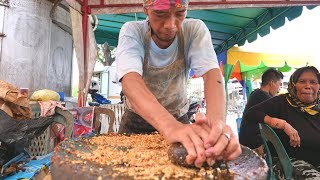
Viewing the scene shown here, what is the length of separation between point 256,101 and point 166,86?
290 centimetres

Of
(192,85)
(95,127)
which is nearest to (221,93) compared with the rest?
(95,127)

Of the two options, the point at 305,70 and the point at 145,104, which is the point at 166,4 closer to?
the point at 145,104

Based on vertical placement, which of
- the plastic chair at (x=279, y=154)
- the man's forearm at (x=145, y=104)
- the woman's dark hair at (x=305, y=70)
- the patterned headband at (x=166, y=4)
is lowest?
the plastic chair at (x=279, y=154)

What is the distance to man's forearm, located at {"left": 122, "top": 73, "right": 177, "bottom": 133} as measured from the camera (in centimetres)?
118

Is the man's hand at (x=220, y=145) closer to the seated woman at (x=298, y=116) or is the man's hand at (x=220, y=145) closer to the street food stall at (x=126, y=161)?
the street food stall at (x=126, y=161)

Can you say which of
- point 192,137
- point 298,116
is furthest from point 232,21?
point 192,137

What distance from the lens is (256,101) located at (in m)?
4.50

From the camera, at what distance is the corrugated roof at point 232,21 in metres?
5.96

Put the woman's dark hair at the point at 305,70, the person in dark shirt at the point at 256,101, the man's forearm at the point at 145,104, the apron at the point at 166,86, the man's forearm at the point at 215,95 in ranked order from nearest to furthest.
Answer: the man's forearm at the point at 145,104, the man's forearm at the point at 215,95, the apron at the point at 166,86, the woman's dark hair at the point at 305,70, the person in dark shirt at the point at 256,101

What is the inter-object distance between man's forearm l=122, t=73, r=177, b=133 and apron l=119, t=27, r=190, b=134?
438 millimetres

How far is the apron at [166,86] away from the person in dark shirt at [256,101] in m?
1.59

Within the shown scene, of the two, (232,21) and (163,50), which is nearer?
(163,50)

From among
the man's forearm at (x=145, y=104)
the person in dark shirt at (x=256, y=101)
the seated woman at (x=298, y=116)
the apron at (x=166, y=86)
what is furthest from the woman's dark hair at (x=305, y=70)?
the man's forearm at (x=145, y=104)

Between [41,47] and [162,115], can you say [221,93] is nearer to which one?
[162,115]
